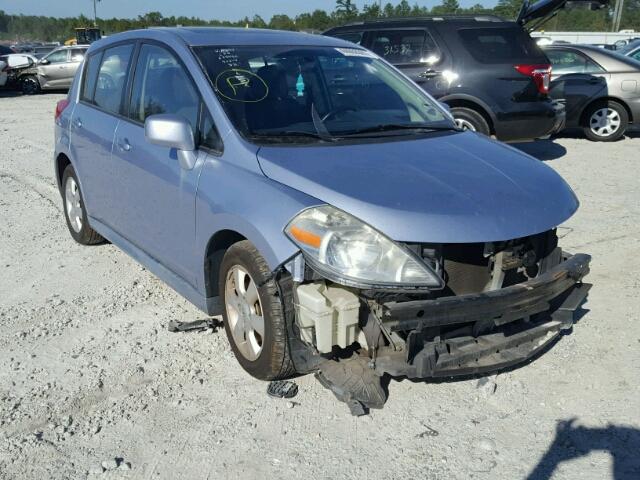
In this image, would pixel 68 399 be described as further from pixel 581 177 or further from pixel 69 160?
pixel 581 177

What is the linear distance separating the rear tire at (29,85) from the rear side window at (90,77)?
19.4 metres

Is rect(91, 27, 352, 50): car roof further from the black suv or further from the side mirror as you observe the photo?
the black suv

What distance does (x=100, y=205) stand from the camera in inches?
203

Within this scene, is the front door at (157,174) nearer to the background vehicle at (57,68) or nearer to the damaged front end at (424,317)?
the damaged front end at (424,317)

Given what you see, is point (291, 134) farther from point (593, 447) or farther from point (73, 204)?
point (73, 204)

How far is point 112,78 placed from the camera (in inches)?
196

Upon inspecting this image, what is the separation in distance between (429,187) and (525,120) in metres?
6.10

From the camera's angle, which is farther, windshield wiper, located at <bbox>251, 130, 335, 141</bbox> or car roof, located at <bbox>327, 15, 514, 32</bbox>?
car roof, located at <bbox>327, 15, 514, 32</bbox>

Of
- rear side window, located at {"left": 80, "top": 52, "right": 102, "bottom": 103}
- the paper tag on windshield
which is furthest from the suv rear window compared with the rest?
rear side window, located at {"left": 80, "top": 52, "right": 102, "bottom": 103}

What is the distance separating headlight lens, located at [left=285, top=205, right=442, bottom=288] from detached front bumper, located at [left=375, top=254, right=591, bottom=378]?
114 millimetres

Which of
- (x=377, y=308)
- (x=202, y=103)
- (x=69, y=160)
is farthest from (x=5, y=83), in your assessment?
(x=377, y=308)

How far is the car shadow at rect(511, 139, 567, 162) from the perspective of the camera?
9893mm

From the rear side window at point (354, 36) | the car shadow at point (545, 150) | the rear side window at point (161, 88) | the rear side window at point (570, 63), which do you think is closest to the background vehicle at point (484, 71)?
the rear side window at point (354, 36)

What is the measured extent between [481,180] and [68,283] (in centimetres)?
326
